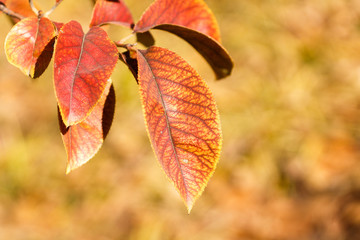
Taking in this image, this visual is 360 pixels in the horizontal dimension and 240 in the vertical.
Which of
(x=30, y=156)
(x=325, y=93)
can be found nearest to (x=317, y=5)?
(x=325, y=93)

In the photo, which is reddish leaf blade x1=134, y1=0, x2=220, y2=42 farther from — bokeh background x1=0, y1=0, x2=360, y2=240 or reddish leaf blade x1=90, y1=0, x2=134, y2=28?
bokeh background x1=0, y1=0, x2=360, y2=240

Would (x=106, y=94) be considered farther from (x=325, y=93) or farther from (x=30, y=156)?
(x=325, y=93)

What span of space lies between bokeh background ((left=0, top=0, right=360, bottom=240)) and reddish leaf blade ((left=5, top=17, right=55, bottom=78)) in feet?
5.98

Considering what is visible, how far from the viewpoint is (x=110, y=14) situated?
2.44ft

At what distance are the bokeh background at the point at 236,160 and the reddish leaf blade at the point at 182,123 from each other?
1811 millimetres

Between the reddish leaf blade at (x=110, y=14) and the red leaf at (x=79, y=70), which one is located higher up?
the red leaf at (x=79, y=70)

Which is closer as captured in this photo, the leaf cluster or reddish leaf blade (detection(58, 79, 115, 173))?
the leaf cluster

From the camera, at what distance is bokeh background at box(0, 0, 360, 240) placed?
234cm

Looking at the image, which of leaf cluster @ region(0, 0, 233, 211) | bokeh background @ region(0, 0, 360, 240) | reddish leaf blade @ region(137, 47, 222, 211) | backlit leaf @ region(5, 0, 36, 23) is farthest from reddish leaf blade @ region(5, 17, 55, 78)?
bokeh background @ region(0, 0, 360, 240)

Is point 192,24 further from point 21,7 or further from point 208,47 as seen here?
point 21,7

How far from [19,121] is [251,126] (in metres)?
1.49

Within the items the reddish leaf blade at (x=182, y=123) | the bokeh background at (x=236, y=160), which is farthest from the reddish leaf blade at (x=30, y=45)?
the bokeh background at (x=236, y=160)

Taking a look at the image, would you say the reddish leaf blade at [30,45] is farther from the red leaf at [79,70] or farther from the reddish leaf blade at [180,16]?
the reddish leaf blade at [180,16]

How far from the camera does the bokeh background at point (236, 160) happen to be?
2.34 meters
